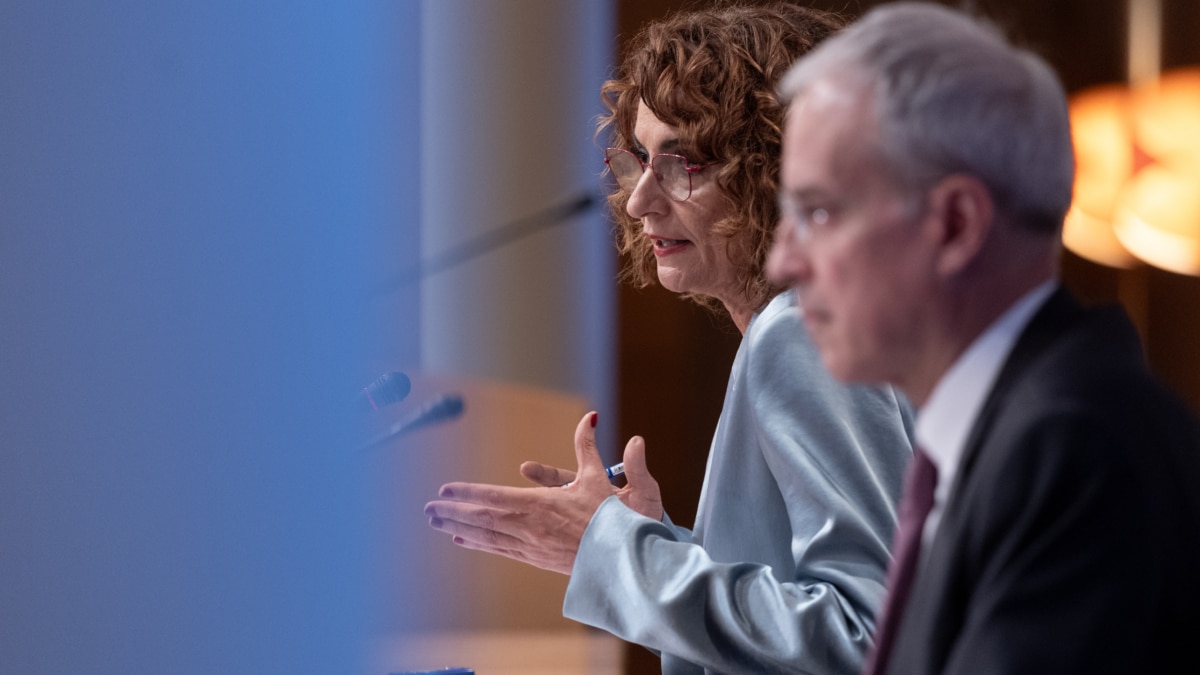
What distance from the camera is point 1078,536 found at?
0.79 m

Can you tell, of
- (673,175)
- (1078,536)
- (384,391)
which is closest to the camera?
(1078,536)

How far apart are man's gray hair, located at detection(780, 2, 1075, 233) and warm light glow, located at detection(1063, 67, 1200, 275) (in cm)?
327

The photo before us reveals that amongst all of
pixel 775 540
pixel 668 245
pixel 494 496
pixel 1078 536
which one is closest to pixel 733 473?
pixel 775 540

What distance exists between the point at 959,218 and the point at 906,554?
256 millimetres

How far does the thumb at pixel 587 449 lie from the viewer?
4.90 feet

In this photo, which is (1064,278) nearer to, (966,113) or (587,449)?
(587,449)

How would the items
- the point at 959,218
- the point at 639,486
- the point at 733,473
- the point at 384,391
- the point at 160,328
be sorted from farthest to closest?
1. the point at 639,486
2. the point at 733,473
3. the point at 384,391
4. the point at 160,328
5. the point at 959,218

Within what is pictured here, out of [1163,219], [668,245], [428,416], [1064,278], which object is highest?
[668,245]

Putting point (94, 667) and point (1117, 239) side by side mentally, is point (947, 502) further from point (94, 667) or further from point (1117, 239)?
point (1117, 239)

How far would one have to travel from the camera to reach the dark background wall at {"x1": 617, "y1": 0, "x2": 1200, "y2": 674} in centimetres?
403

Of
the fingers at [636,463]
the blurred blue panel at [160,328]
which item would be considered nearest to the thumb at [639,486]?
the fingers at [636,463]

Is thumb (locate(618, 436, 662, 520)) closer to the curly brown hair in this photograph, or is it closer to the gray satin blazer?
the gray satin blazer

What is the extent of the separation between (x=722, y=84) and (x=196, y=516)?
0.99m

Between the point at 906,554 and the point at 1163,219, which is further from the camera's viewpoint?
the point at 1163,219
